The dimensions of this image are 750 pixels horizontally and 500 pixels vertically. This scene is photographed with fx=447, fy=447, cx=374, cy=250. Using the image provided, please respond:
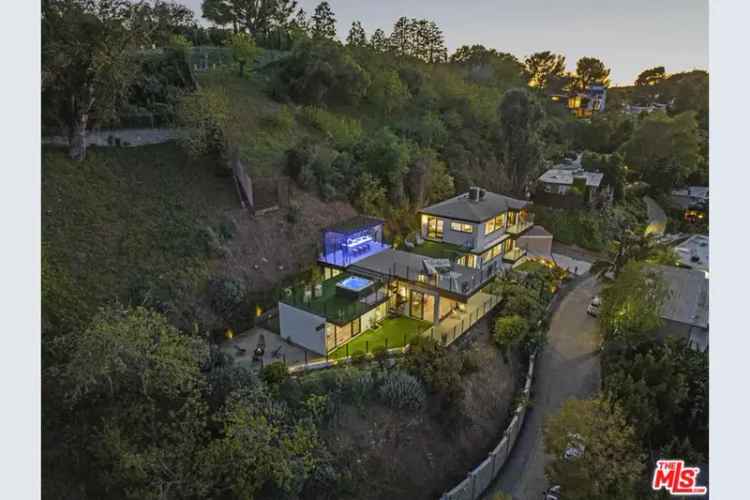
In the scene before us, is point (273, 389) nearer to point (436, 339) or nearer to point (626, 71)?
point (436, 339)

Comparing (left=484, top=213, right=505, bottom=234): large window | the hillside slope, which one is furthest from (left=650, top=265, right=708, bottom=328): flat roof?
the hillside slope

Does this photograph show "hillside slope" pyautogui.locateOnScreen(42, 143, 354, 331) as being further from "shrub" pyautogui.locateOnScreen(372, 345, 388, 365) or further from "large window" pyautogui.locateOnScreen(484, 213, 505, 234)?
"large window" pyautogui.locateOnScreen(484, 213, 505, 234)

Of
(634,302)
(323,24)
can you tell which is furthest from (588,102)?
(634,302)

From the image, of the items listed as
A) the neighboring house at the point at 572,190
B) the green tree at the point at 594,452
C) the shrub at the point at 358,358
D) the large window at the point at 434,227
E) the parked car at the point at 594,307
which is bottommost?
the green tree at the point at 594,452

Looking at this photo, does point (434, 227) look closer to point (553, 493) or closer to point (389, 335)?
point (389, 335)

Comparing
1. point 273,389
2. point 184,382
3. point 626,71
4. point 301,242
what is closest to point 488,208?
point 626,71

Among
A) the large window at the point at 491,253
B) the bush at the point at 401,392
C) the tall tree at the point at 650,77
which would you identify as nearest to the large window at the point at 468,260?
the large window at the point at 491,253

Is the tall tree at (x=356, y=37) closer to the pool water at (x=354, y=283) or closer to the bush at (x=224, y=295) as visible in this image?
the pool water at (x=354, y=283)
